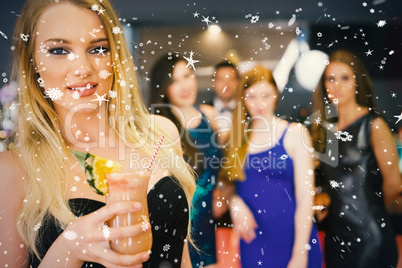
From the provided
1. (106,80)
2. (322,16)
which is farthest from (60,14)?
(322,16)

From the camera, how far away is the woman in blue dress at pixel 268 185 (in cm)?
219

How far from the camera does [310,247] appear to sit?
2.20 m

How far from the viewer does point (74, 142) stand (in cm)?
211

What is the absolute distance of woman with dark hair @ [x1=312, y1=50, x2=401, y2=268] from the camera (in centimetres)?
221

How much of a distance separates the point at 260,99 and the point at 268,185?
1.52 feet

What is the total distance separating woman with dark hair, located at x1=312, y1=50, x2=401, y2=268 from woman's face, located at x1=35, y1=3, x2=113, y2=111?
1.18 metres

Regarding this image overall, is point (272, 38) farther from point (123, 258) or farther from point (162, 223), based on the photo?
point (123, 258)

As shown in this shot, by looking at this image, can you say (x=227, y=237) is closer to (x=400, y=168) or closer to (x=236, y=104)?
(x=236, y=104)

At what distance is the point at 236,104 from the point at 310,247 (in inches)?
33.9
